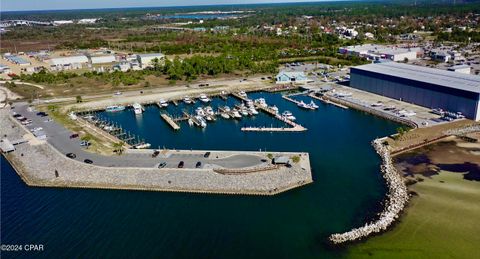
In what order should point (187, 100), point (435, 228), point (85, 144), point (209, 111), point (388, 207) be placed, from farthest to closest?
point (187, 100) < point (209, 111) < point (85, 144) < point (388, 207) < point (435, 228)

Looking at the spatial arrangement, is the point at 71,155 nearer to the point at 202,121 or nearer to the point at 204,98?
the point at 202,121

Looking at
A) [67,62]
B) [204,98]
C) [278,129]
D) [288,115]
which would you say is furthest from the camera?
[67,62]

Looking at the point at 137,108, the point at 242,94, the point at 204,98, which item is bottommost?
the point at 137,108

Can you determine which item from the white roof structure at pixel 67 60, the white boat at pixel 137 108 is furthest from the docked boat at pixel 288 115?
the white roof structure at pixel 67 60

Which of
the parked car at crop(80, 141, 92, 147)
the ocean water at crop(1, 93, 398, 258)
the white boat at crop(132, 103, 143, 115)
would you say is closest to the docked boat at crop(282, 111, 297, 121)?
the ocean water at crop(1, 93, 398, 258)

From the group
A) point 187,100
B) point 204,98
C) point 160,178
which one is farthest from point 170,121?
point 160,178

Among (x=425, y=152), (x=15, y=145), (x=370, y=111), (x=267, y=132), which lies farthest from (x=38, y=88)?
(x=425, y=152)

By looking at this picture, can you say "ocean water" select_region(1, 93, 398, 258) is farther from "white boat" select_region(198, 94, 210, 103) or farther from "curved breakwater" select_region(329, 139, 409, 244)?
"white boat" select_region(198, 94, 210, 103)
